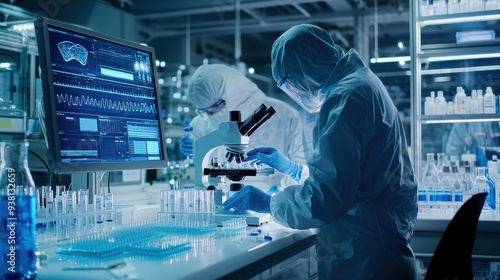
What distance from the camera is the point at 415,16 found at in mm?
3316

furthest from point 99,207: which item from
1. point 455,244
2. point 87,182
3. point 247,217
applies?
point 455,244

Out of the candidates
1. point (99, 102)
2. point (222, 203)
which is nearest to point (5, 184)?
point (99, 102)

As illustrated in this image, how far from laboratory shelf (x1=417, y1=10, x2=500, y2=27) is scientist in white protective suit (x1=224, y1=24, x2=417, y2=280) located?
6.00 feet

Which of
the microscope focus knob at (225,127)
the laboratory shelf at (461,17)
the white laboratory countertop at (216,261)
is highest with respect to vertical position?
the laboratory shelf at (461,17)

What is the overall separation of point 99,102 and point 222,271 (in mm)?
783

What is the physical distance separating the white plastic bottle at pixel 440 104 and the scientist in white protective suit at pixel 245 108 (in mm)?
965

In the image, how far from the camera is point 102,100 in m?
1.64

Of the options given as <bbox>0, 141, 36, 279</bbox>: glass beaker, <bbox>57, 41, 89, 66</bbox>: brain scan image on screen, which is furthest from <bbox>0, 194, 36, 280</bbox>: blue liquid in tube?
<bbox>57, 41, 89, 66</bbox>: brain scan image on screen

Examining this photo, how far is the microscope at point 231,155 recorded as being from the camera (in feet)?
6.13

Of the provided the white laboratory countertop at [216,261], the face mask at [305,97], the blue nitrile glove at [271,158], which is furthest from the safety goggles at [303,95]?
the white laboratory countertop at [216,261]

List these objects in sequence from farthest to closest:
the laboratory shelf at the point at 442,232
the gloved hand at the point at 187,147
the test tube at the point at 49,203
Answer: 1. the gloved hand at the point at 187,147
2. the laboratory shelf at the point at 442,232
3. the test tube at the point at 49,203

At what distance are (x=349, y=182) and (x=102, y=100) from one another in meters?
0.85

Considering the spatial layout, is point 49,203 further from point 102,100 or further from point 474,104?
point 474,104

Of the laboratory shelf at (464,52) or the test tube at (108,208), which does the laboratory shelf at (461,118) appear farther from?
the test tube at (108,208)
